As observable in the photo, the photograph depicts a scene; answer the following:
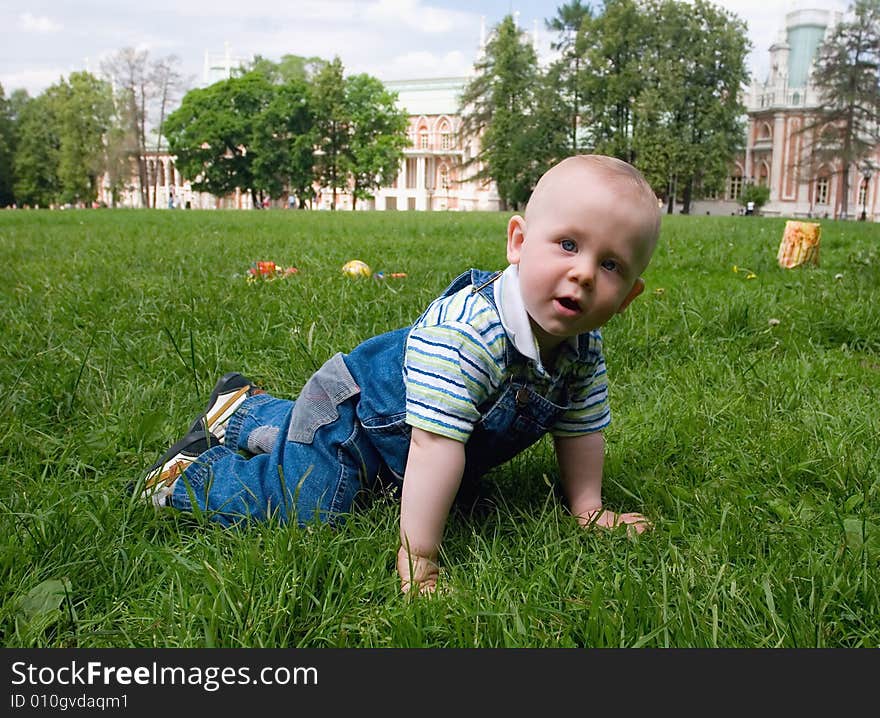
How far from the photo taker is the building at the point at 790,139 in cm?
6116

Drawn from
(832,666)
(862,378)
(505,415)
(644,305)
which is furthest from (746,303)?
(832,666)

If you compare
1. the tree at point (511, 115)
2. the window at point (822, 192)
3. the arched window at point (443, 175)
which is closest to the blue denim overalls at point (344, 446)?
the tree at point (511, 115)

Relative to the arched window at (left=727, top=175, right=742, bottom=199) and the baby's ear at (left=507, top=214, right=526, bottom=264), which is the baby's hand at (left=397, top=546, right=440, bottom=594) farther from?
the arched window at (left=727, top=175, right=742, bottom=199)

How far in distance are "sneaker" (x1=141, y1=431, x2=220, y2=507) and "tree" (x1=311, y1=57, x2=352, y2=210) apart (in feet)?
162

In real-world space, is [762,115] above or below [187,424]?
above

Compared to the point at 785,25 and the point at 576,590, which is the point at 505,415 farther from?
the point at 785,25

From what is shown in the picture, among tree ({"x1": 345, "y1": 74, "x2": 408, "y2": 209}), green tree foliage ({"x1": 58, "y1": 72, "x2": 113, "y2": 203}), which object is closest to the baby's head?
tree ({"x1": 345, "y1": 74, "x2": 408, "y2": 209})

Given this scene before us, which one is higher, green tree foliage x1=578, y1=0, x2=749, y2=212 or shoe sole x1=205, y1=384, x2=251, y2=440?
green tree foliage x1=578, y1=0, x2=749, y2=212

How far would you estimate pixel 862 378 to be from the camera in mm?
3445

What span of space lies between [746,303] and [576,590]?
2.92 meters

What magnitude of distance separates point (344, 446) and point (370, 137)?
173ft

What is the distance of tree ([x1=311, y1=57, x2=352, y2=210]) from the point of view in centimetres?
5012

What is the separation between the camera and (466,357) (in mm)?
1826

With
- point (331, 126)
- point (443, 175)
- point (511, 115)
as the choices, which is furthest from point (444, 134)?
point (511, 115)
